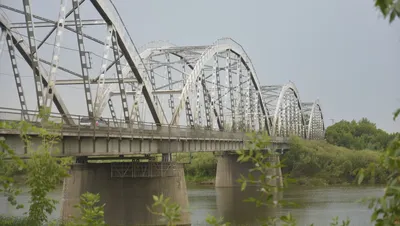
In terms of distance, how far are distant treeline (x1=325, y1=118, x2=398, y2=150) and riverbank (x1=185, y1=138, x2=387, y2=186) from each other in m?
35.2

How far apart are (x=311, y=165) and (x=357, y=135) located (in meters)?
60.9

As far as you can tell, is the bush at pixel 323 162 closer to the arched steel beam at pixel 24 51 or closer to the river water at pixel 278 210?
the river water at pixel 278 210

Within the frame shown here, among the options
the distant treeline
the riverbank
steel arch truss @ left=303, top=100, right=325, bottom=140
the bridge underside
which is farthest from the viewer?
steel arch truss @ left=303, top=100, right=325, bottom=140

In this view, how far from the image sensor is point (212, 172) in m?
94.6

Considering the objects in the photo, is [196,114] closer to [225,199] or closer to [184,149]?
[225,199]

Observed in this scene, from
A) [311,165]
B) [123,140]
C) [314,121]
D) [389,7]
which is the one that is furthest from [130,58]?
[314,121]

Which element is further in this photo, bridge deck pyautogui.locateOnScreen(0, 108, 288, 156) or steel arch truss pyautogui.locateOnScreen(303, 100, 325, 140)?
steel arch truss pyautogui.locateOnScreen(303, 100, 325, 140)

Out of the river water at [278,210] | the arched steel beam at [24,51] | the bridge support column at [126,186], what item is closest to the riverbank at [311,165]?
the river water at [278,210]

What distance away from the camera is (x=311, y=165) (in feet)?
309

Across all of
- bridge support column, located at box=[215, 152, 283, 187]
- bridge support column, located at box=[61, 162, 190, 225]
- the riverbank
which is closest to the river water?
bridge support column, located at box=[61, 162, 190, 225]

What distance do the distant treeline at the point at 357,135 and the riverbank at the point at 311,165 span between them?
35191mm

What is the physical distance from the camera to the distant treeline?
13325 centimetres

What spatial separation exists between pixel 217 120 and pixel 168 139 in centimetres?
3522

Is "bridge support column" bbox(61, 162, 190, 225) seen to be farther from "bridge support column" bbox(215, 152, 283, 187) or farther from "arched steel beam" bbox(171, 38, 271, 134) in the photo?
"bridge support column" bbox(215, 152, 283, 187)
